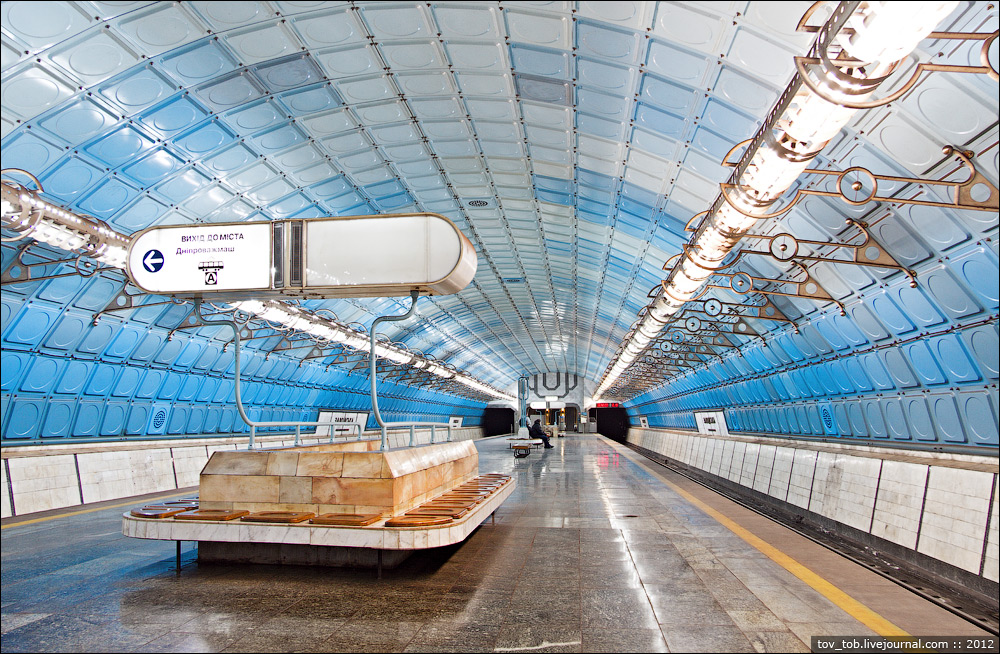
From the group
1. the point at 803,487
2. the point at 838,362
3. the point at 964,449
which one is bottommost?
the point at 803,487

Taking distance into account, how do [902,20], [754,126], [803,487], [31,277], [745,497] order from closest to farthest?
[902,20] → [754,126] → [803,487] → [31,277] → [745,497]

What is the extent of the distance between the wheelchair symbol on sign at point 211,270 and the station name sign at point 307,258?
1 centimetres

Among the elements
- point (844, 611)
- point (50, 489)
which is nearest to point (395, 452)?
point (844, 611)

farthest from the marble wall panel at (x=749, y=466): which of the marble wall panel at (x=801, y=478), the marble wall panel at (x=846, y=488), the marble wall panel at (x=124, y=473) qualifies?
the marble wall panel at (x=124, y=473)

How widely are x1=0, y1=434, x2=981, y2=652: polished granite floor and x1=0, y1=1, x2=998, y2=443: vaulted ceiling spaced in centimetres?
508

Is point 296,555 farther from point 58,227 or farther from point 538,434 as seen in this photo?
point 538,434

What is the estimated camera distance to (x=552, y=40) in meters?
9.65

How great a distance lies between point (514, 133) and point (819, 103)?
810 centimetres

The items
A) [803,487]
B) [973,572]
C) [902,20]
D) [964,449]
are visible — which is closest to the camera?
[902,20]

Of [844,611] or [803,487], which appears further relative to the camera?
[803,487]

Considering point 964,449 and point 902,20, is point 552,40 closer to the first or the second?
point 902,20

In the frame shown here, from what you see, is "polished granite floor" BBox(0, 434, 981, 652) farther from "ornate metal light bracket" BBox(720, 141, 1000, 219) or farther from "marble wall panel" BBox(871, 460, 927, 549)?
"ornate metal light bracket" BBox(720, 141, 1000, 219)

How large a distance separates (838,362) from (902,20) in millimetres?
11726

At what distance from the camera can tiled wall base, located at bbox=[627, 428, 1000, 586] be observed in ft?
21.0
